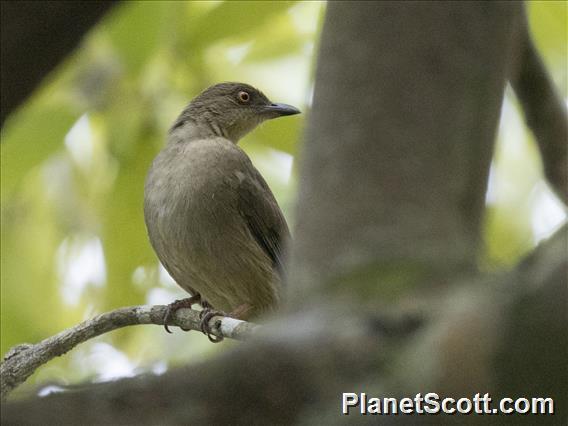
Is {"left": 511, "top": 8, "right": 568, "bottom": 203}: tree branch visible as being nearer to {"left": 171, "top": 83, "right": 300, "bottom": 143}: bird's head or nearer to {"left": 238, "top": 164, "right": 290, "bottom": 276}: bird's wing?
{"left": 238, "top": 164, "right": 290, "bottom": 276}: bird's wing

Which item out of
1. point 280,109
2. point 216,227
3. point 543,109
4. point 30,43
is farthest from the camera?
point 280,109

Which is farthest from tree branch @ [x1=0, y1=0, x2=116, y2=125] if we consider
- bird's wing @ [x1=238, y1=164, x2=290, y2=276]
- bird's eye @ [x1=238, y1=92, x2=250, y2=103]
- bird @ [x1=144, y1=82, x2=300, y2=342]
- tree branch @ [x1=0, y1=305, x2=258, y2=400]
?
bird's eye @ [x1=238, y1=92, x2=250, y2=103]

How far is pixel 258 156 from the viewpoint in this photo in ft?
21.7

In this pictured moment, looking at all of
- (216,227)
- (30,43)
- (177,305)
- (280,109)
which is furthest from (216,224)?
(30,43)

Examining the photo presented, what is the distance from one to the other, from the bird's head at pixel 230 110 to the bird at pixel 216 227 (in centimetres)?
43

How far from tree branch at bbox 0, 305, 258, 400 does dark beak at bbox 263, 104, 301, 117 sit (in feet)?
9.17

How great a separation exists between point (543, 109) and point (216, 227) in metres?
2.14

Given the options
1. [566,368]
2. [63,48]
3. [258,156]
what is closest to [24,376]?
[63,48]

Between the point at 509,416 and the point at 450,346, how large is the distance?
0.12 metres

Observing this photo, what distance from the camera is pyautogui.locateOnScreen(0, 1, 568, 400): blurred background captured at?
493cm

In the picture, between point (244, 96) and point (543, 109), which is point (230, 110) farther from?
point (543, 109)

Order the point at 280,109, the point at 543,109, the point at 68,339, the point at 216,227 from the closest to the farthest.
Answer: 1. the point at 68,339
2. the point at 543,109
3. the point at 216,227
4. the point at 280,109

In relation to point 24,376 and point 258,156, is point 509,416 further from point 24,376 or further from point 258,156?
point 258,156

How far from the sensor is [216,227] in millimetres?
5262
